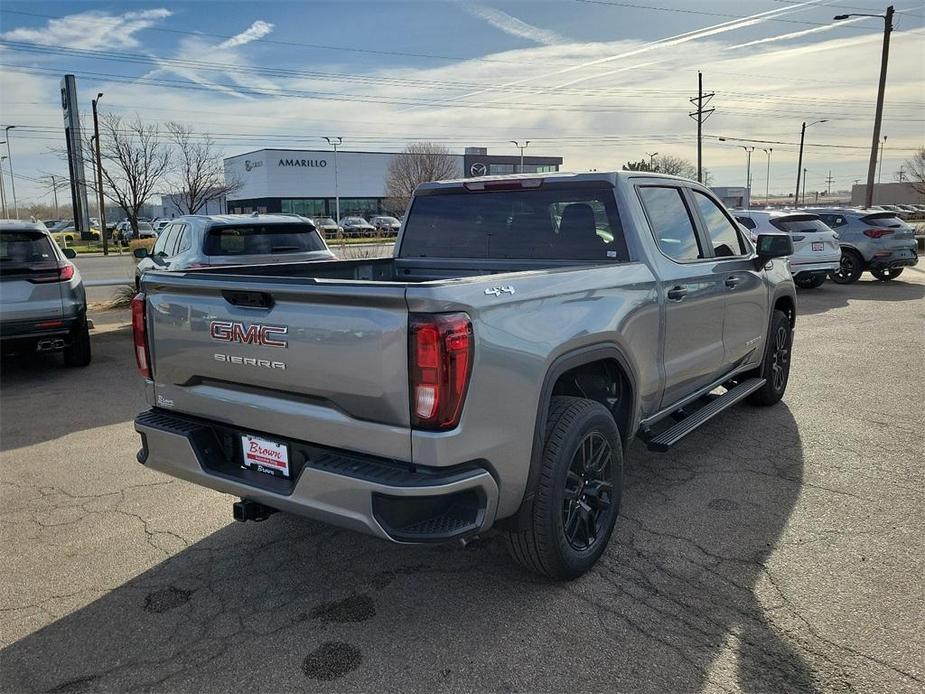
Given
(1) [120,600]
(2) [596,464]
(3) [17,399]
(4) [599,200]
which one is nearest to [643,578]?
(2) [596,464]

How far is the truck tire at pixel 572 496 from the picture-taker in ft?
9.88

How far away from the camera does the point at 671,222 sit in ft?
14.7

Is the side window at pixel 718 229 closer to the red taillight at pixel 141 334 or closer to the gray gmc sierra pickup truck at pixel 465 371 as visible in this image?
the gray gmc sierra pickup truck at pixel 465 371

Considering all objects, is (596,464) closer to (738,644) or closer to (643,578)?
(643,578)

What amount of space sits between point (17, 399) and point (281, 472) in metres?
5.37

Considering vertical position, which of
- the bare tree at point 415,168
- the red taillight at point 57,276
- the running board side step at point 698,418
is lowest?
the running board side step at point 698,418

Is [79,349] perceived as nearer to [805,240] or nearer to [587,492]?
[587,492]

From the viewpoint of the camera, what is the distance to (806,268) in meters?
14.5

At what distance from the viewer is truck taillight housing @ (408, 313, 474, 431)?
2.52 m

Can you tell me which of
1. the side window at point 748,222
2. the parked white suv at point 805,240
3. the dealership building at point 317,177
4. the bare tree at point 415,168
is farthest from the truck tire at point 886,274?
the dealership building at point 317,177

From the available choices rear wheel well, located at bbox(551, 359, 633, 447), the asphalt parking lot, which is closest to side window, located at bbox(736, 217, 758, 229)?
the asphalt parking lot

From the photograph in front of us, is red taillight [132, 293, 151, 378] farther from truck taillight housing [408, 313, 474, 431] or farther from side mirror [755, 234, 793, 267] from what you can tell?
side mirror [755, 234, 793, 267]

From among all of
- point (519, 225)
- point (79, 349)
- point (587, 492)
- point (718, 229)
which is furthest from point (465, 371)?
point (79, 349)

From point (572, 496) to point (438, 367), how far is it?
1.13 meters
